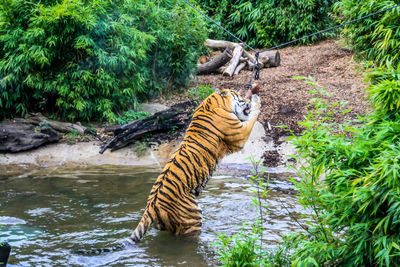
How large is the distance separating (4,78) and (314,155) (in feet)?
20.0

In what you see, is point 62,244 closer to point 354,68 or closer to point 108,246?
point 108,246

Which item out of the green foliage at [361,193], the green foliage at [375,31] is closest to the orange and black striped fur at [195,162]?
the green foliage at [361,193]

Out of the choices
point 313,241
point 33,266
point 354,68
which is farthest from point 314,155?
point 354,68

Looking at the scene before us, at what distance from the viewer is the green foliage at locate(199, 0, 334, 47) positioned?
11508 millimetres

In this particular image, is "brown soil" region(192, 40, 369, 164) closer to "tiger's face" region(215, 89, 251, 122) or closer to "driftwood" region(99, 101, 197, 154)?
"driftwood" region(99, 101, 197, 154)

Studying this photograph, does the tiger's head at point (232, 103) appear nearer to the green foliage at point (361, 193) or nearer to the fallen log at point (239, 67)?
the green foliage at point (361, 193)

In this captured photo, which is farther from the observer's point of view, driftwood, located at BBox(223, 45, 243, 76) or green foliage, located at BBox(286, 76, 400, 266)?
driftwood, located at BBox(223, 45, 243, 76)

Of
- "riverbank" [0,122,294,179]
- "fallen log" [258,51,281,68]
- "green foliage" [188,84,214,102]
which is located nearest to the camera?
"riverbank" [0,122,294,179]

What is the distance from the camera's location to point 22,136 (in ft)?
22.5

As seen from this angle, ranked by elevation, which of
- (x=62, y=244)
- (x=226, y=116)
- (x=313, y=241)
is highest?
(x=226, y=116)

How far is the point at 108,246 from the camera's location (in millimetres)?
3859

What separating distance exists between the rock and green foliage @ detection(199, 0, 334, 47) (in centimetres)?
591

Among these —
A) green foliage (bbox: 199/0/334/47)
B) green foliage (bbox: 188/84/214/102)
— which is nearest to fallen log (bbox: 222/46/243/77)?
green foliage (bbox: 188/84/214/102)

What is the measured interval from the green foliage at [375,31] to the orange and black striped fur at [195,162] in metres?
3.10
